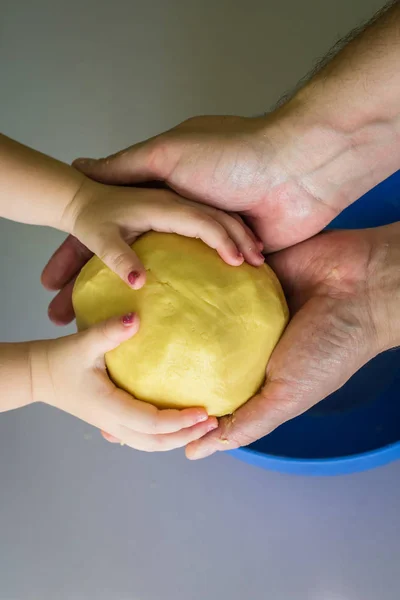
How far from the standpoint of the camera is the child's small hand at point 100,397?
2.68 ft

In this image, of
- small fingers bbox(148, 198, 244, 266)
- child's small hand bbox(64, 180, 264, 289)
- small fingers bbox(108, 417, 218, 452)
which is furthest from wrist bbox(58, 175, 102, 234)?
small fingers bbox(108, 417, 218, 452)

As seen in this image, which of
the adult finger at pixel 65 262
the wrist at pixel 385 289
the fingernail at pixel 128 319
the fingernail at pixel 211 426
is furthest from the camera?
the adult finger at pixel 65 262

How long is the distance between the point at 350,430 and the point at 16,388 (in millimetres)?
591

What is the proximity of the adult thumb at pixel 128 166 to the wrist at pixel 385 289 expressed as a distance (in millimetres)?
388

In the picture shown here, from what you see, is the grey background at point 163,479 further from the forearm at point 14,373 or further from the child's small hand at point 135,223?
the child's small hand at point 135,223

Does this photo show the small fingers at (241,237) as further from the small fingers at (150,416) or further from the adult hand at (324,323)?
the small fingers at (150,416)

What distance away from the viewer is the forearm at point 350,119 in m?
0.89

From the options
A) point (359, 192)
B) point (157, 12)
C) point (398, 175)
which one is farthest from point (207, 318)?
point (157, 12)

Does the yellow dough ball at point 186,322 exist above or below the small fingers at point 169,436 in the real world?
above

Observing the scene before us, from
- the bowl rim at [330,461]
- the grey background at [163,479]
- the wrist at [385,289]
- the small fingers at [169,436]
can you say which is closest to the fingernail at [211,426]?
the small fingers at [169,436]

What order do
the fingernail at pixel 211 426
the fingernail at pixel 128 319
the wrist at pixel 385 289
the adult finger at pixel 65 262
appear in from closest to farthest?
the fingernail at pixel 128 319
the fingernail at pixel 211 426
the wrist at pixel 385 289
the adult finger at pixel 65 262

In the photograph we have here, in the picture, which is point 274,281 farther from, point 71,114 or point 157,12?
point 157,12

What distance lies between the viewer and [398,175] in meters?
1.24

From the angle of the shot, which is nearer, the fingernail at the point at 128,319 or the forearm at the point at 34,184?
the fingernail at the point at 128,319
